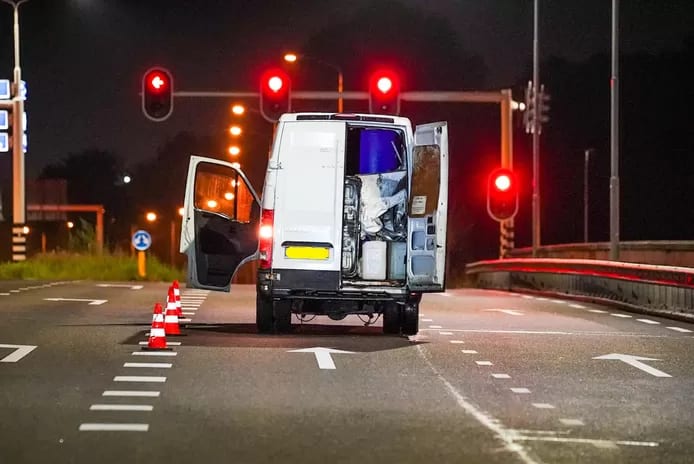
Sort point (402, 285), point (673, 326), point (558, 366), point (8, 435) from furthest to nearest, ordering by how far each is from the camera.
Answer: point (673, 326)
point (402, 285)
point (558, 366)
point (8, 435)

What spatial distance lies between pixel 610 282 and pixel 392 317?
9.43 metres

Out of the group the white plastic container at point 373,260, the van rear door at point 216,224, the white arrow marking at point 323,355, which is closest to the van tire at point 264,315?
the van rear door at point 216,224

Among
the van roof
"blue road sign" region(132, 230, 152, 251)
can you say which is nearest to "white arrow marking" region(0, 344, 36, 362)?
the van roof

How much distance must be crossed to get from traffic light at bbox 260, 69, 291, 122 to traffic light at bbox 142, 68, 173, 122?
2076 millimetres

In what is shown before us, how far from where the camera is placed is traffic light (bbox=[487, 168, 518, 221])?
1342 inches

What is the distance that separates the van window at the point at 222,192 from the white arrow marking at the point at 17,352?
328 centimetres

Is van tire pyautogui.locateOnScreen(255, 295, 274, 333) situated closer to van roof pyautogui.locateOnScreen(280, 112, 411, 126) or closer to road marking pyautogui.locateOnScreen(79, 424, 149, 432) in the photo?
van roof pyautogui.locateOnScreen(280, 112, 411, 126)

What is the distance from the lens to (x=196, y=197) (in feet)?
55.8

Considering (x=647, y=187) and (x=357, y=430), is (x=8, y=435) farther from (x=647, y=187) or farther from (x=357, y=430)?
(x=647, y=187)

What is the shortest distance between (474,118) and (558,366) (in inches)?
2866

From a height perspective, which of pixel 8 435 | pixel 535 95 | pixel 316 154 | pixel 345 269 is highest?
pixel 535 95

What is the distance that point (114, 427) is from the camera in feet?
30.2

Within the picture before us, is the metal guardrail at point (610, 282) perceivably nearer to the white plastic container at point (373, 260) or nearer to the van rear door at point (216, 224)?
the white plastic container at point (373, 260)

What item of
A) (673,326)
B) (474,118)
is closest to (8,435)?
(673,326)
